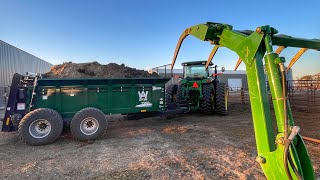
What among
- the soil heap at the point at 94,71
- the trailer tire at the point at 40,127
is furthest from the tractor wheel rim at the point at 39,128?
the soil heap at the point at 94,71

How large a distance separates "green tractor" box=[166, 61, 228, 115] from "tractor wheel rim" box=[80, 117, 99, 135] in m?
4.02

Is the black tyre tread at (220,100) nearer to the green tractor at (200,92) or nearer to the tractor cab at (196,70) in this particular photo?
the green tractor at (200,92)

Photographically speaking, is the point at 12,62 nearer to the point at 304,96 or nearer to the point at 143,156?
the point at 143,156

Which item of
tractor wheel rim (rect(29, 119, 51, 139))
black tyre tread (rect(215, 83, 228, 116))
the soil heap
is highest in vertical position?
the soil heap

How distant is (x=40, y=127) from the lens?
6445mm

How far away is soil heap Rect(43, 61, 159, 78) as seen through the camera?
864 cm

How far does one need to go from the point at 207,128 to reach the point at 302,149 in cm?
591

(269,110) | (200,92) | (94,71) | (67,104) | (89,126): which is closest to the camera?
(269,110)

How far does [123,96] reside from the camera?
25.6 feet

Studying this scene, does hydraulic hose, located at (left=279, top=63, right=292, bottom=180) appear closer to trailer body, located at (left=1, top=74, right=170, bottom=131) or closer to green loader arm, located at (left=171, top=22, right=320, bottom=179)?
green loader arm, located at (left=171, top=22, right=320, bottom=179)

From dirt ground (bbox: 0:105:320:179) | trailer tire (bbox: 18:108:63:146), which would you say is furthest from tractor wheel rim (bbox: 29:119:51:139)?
dirt ground (bbox: 0:105:320:179)

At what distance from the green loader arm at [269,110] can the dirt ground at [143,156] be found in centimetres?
185

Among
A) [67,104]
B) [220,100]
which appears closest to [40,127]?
[67,104]

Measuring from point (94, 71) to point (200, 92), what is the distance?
4.55 metres
